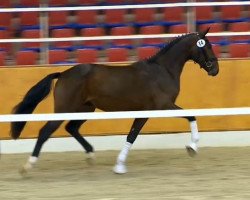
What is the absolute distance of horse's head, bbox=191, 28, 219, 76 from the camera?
8.03m

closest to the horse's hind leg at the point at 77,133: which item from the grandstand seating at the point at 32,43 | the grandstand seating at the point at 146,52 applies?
the grandstand seating at the point at 146,52

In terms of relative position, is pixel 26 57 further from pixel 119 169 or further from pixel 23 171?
pixel 119 169

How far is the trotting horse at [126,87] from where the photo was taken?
25.3 ft

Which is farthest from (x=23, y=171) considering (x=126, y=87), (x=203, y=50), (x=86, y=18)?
(x=86, y=18)

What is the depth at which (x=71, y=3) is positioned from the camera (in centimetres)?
1163

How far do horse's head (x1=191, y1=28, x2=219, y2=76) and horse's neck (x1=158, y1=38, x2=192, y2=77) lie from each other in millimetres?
103

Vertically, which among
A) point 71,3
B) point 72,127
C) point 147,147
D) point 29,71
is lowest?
point 147,147

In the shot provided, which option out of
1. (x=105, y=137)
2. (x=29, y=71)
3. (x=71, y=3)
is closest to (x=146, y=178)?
(x=105, y=137)

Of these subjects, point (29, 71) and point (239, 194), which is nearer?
point (239, 194)

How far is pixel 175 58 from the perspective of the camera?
8055 mm

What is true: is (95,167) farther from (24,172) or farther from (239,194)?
(239,194)

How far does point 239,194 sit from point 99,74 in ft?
8.02

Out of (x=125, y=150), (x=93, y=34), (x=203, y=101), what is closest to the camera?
(x=125, y=150)

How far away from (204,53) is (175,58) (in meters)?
0.38
